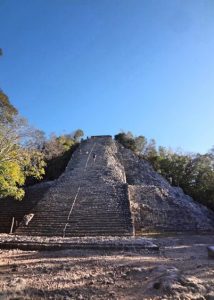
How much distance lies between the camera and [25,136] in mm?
13109

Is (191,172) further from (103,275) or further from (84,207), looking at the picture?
(103,275)

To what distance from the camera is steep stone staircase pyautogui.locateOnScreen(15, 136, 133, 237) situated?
530 inches

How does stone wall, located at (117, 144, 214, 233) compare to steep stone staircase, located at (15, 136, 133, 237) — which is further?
stone wall, located at (117, 144, 214, 233)

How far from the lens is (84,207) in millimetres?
15820

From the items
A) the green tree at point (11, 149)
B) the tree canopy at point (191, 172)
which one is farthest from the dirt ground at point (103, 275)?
the tree canopy at point (191, 172)

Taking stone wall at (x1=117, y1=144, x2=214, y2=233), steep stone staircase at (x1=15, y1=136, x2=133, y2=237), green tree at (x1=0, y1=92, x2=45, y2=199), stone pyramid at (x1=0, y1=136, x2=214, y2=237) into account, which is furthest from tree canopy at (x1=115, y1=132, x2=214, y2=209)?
green tree at (x1=0, y1=92, x2=45, y2=199)

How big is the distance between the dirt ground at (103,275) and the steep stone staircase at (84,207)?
4.69 m

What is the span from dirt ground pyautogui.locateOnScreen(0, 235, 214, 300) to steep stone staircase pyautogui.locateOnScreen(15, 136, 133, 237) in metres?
4.69

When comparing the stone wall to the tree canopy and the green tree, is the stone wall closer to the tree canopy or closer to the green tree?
the tree canopy

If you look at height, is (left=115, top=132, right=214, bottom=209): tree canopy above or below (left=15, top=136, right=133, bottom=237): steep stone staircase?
above

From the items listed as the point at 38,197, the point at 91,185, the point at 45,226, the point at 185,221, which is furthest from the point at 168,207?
the point at 38,197

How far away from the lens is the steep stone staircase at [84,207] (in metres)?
13.5

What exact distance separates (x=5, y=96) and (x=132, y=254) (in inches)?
333

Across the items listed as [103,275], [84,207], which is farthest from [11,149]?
[103,275]
